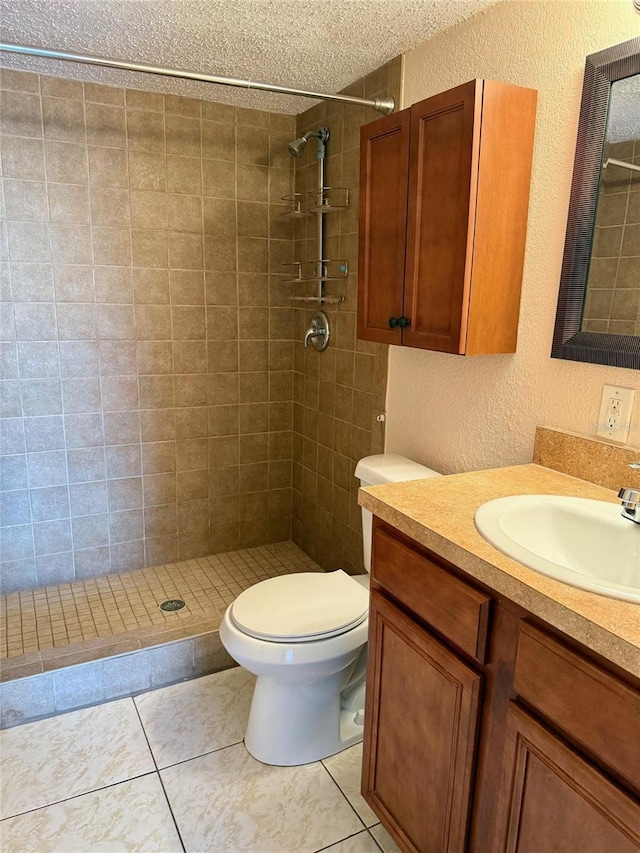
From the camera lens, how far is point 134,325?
2.58 m

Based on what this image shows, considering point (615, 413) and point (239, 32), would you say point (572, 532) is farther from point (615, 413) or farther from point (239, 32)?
point (239, 32)

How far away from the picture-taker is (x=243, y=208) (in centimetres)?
270

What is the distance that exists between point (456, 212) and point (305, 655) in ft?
4.08

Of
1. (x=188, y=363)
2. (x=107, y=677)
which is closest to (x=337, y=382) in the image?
(x=188, y=363)

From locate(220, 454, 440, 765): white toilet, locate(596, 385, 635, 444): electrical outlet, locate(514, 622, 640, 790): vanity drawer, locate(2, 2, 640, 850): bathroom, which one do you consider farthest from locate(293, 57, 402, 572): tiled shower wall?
locate(514, 622, 640, 790): vanity drawer

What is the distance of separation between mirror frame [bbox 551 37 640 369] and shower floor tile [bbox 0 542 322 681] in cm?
160

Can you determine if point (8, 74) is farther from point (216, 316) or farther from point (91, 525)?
point (91, 525)

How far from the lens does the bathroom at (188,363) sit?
2.08 m

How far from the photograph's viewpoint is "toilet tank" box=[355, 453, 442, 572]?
6.00 feet

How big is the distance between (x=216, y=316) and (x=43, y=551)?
50.7 inches

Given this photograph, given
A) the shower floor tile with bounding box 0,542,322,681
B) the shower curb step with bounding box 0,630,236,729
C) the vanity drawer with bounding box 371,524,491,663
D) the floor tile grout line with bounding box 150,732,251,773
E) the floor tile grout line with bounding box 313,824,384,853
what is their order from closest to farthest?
1. the vanity drawer with bounding box 371,524,491,663
2. the floor tile grout line with bounding box 313,824,384,853
3. the floor tile grout line with bounding box 150,732,251,773
4. the shower curb step with bounding box 0,630,236,729
5. the shower floor tile with bounding box 0,542,322,681

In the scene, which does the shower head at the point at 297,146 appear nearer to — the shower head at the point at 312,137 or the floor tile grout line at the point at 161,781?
the shower head at the point at 312,137

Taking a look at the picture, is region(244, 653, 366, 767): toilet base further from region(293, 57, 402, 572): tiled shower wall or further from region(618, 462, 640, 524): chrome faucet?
region(618, 462, 640, 524): chrome faucet

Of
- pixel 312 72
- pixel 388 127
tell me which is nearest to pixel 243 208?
pixel 312 72
